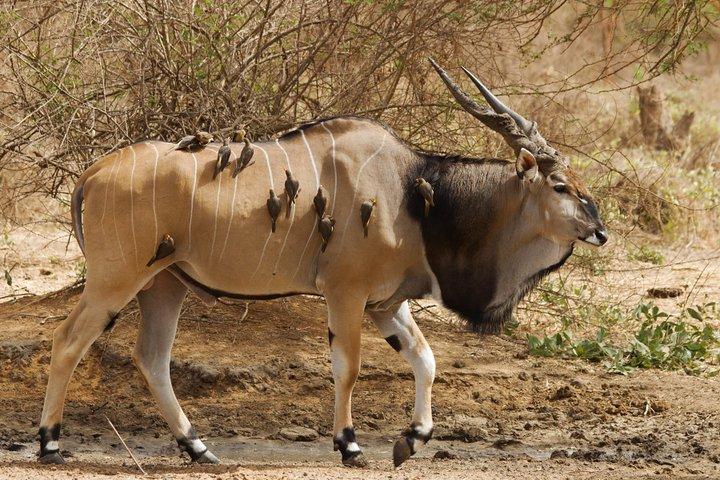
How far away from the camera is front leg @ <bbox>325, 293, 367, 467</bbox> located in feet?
15.8

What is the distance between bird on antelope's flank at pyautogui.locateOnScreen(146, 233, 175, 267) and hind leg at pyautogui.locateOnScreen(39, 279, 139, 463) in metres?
0.15

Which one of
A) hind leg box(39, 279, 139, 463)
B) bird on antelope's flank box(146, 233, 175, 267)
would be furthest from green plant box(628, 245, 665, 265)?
hind leg box(39, 279, 139, 463)

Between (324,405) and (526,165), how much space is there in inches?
66.9

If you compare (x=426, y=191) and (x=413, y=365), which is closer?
(x=426, y=191)

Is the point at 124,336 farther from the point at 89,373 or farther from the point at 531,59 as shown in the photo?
the point at 531,59

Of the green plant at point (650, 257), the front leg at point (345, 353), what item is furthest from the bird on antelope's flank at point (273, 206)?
the green plant at point (650, 257)

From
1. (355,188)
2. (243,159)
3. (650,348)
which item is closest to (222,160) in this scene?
(243,159)

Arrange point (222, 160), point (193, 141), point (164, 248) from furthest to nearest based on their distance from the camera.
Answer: point (193, 141) < point (222, 160) < point (164, 248)

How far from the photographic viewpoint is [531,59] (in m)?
7.16

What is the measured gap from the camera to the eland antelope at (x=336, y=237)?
4.79 metres

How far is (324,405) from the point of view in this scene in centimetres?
589

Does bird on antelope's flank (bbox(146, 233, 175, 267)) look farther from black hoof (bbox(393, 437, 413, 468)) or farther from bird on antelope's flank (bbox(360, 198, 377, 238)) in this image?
black hoof (bbox(393, 437, 413, 468))

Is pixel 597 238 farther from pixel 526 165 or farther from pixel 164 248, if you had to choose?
pixel 164 248

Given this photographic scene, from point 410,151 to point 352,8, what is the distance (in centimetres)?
144
